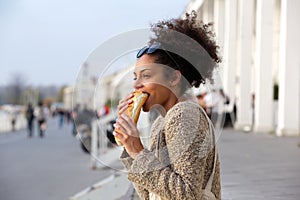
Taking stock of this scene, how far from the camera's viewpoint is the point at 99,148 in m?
12.8

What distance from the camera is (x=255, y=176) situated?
739cm

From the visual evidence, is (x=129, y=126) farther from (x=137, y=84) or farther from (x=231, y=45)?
(x=231, y=45)

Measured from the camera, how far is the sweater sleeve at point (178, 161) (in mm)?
1952

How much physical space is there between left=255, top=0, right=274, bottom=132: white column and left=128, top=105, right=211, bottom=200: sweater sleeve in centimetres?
1625

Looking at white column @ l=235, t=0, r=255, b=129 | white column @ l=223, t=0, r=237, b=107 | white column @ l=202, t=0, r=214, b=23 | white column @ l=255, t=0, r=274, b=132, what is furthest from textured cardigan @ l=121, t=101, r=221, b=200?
white column @ l=202, t=0, r=214, b=23

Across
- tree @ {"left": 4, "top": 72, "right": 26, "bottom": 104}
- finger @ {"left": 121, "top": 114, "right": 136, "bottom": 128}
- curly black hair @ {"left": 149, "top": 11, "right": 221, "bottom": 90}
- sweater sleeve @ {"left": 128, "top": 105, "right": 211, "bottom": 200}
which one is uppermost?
curly black hair @ {"left": 149, "top": 11, "right": 221, "bottom": 90}

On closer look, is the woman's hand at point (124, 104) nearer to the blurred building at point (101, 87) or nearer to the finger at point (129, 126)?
the finger at point (129, 126)

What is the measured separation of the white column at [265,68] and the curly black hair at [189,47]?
52.2 feet

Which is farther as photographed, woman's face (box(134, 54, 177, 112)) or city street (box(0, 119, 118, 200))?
city street (box(0, 119, 118, 200))

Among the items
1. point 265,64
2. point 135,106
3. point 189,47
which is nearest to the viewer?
point 135,106

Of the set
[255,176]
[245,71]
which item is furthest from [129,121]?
[245,71]

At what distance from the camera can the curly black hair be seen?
7.25ft

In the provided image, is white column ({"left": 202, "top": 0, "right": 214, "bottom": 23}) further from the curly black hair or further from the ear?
the ear

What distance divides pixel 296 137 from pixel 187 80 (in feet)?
42.9
